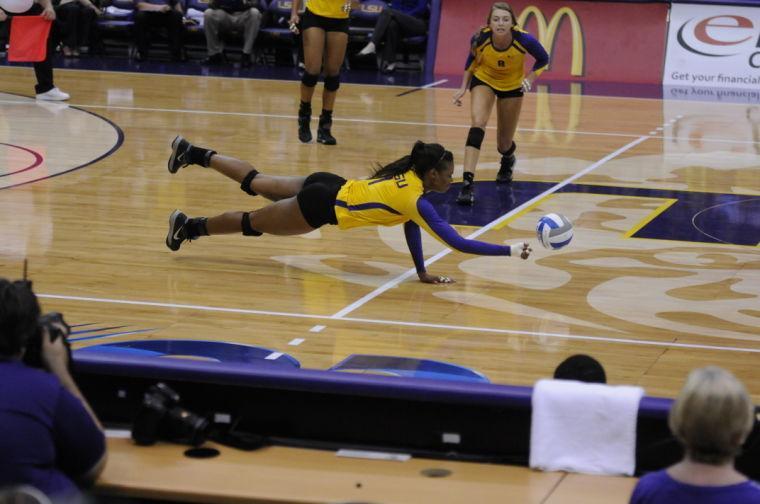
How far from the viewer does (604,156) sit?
12.7m

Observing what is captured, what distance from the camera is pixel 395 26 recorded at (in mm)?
19031

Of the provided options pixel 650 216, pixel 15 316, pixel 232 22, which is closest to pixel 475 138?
pixel 650 216

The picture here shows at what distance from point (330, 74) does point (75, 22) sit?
328 inches

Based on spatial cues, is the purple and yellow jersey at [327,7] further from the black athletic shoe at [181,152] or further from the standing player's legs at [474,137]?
the black athletic shoe at [181,152]

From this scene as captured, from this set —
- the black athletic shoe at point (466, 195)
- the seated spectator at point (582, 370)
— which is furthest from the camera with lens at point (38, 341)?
the black athletic shoe at point (466, 195)

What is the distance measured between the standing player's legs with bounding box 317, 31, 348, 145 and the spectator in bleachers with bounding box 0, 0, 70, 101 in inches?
160

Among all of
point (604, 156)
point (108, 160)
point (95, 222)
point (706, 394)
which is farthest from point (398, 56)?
point (706, 394)

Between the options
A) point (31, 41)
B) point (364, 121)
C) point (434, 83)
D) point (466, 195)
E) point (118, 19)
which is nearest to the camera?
point (466, 195)

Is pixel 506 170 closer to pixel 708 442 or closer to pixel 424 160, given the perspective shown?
pixel 424 160

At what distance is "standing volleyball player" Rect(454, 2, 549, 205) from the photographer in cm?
1038

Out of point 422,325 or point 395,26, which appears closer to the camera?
point 422,325

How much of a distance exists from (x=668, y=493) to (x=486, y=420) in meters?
1.14

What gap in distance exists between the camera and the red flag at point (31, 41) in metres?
15.0

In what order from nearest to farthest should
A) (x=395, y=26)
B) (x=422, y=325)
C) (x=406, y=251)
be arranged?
(x=422, y=325)
(x=406, y=251)
(x=395, y=26)
